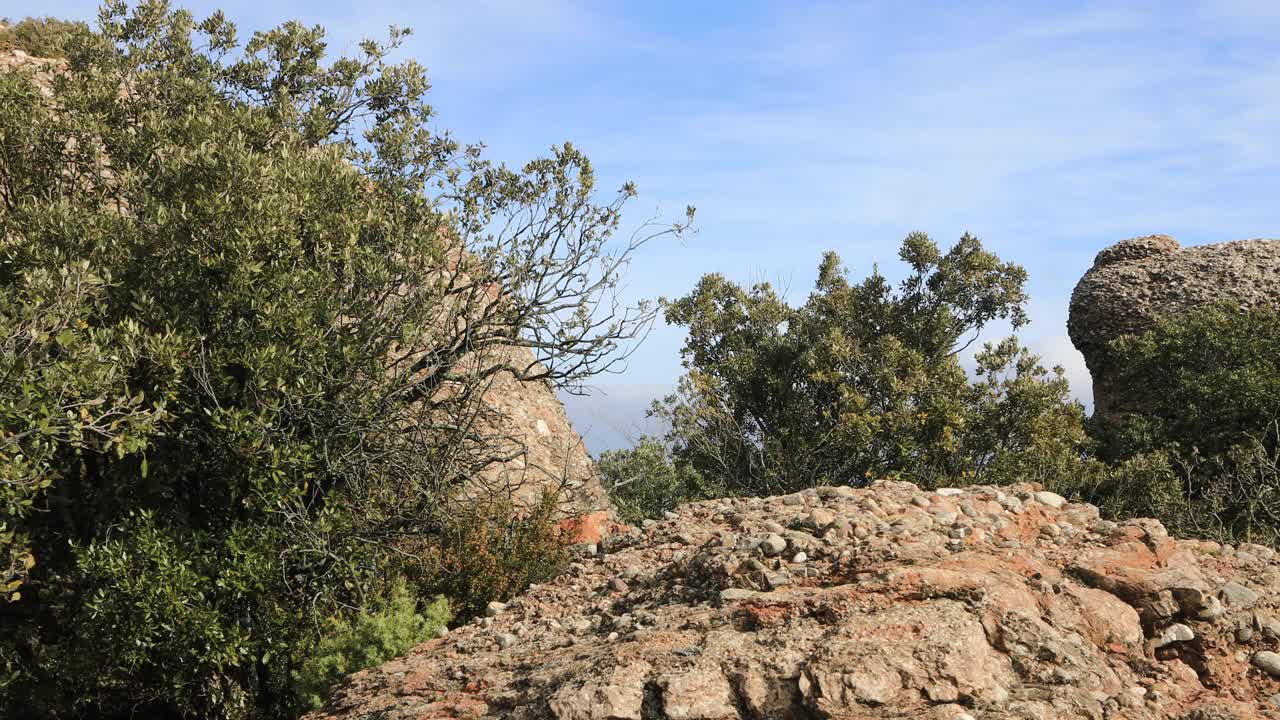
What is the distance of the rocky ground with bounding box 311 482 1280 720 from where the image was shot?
6.52m

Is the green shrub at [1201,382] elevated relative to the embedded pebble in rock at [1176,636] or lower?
elevated

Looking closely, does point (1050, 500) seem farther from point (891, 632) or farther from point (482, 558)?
point (482, 558)

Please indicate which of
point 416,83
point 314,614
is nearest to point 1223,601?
point 314,614

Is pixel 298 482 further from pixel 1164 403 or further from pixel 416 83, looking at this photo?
pixel 1164 403

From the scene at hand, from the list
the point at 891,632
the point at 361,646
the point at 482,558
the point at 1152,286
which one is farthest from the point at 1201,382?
the point at 361,646

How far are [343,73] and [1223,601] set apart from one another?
12374 millimetres

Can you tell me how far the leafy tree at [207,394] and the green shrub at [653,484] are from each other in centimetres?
694

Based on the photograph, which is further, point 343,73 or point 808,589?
point 343,73

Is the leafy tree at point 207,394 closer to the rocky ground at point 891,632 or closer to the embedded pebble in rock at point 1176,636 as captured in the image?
the rocky ground at point 891,632

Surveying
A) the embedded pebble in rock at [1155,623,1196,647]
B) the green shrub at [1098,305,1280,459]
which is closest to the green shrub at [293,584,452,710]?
the embedded pebble in rock at [1155,623,1196,647]

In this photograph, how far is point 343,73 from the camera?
14.7 m

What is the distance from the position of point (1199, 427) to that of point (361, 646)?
17.4 meters

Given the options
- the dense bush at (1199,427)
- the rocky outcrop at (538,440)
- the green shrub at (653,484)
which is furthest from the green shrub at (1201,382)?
the rocky outcrop at (538,440)

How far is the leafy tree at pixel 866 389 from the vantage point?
17.5 m
